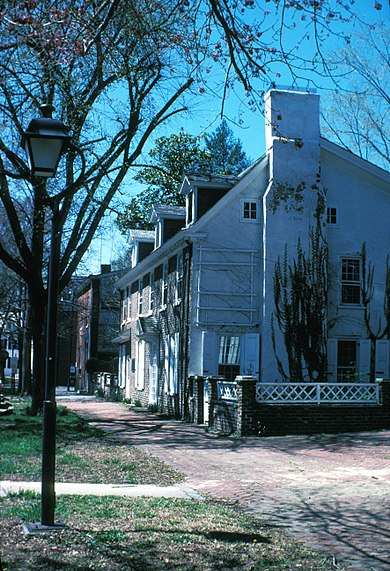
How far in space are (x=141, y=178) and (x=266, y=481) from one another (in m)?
33.1

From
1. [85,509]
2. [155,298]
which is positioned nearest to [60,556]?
[85,509]

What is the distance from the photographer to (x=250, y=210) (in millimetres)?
23297

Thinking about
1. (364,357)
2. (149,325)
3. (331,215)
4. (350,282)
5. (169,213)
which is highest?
(169,213)

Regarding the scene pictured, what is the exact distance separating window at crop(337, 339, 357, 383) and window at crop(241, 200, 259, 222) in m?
4.77

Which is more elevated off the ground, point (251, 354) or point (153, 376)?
point (251, 354)

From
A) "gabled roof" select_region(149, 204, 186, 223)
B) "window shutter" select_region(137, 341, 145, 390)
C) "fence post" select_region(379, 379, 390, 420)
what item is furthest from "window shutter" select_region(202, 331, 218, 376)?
"window shutter" select_region(137, 341, 145, 390)

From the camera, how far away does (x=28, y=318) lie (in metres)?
39.6

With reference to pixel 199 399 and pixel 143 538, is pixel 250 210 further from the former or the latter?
pixel 143 538

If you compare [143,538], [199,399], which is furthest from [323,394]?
[143,538]

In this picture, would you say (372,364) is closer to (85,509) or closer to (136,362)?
(136,362)

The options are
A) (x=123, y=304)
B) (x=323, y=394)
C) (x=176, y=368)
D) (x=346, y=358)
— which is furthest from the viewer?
(x=123, y=304)

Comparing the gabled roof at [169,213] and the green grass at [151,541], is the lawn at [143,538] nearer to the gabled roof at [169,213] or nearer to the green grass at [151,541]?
the green grass at [151,541]

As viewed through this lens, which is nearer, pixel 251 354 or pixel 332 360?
pixel 251 354

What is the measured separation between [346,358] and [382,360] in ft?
3.62
